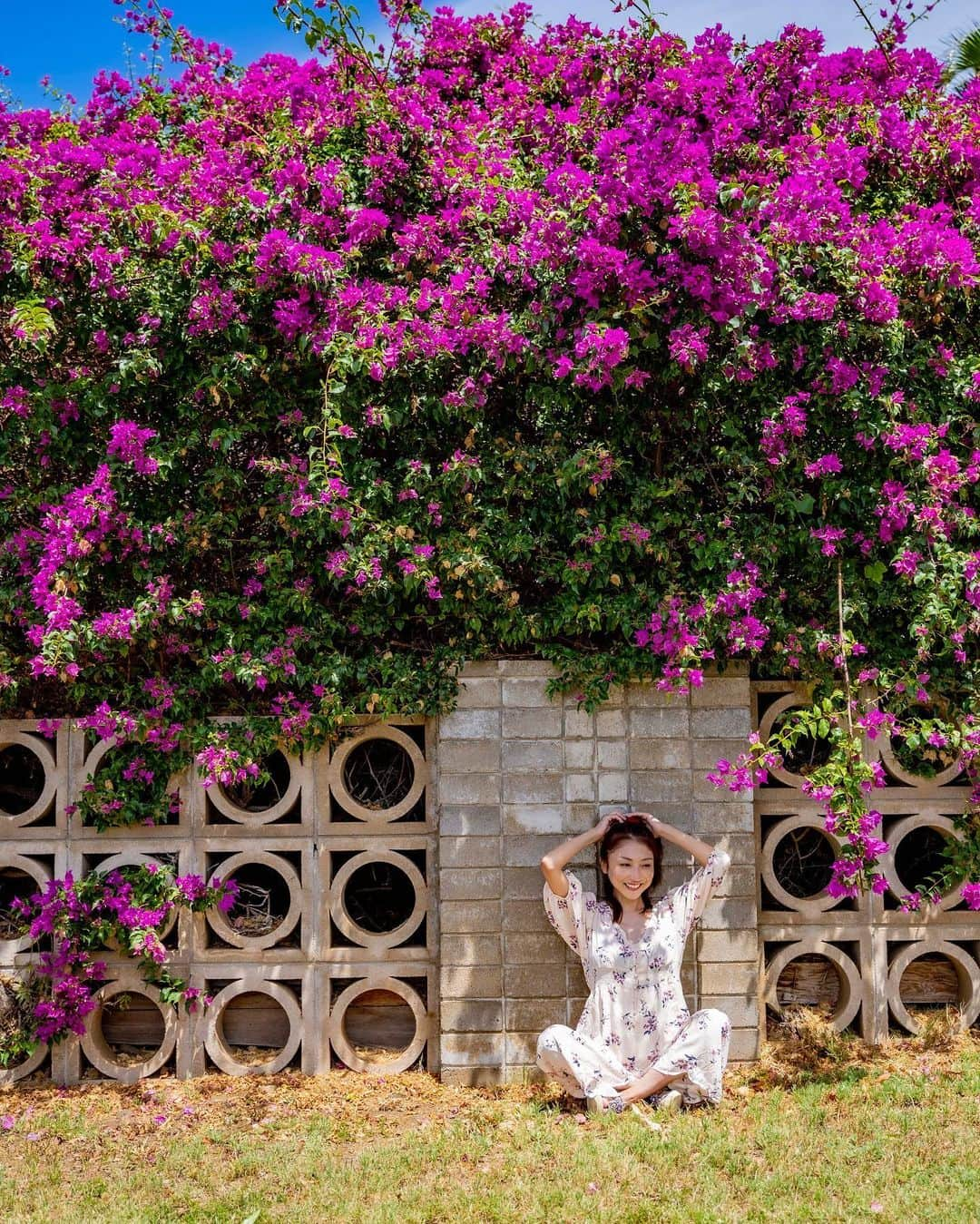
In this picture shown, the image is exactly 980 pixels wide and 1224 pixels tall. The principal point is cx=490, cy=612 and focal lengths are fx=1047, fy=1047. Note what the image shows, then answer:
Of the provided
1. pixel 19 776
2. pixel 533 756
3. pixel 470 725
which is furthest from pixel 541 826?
pixel 19 776

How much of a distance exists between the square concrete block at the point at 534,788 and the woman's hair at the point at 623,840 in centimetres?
28

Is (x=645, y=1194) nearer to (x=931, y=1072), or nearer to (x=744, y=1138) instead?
(x=744, y=1138)

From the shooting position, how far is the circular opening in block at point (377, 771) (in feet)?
16.5

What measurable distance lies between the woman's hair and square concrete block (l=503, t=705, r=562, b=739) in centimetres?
48

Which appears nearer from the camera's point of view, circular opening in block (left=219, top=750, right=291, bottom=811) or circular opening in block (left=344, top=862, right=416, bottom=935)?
circular opening in block (left=219, top=750, right=291, bottom=811)

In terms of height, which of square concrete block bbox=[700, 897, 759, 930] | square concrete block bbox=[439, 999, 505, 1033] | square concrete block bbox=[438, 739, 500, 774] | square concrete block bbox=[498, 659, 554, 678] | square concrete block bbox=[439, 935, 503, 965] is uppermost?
square concrete block bbox=[498, 659, 554, 678]

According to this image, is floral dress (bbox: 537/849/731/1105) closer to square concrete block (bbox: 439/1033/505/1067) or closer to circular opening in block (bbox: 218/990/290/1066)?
square concrete block (bbox: 439/1033/505/1067)

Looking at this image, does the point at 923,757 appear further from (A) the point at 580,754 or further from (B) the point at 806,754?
(A) the point at 580,754

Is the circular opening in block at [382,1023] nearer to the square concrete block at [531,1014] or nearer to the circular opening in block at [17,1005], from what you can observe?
the square concrete block at [531,1014]

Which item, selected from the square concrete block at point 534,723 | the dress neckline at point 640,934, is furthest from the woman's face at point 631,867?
the square concrete block at point 534,723

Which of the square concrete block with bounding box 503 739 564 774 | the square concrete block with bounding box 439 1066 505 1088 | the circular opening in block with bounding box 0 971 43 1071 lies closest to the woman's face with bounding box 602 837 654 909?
the square concrete block with bounding box 503 739 564 774

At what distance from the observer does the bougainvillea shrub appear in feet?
14.4

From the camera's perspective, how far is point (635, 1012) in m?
4.30

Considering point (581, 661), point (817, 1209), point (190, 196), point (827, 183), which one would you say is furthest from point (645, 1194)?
point (190, 196)
